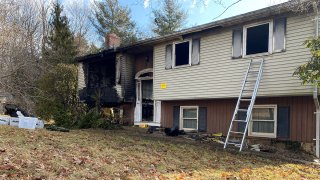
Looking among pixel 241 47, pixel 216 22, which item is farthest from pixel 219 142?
pixel 216 22

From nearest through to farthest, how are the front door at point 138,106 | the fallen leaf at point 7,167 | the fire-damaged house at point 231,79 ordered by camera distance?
the fallen leaf at point 7,167, the fire-damaged house at point 231,79, the front door at point 138,106

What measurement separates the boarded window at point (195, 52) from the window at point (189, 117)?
2.41 meters

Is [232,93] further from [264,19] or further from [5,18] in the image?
[5,18]

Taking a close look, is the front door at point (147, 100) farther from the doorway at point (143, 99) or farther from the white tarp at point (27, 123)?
the white tarp at point (27, 123)

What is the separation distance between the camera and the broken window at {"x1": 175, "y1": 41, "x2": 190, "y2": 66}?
15336 mm

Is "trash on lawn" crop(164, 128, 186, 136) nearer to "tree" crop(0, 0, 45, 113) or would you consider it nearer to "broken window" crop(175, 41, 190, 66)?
"broken window" crop(175, 41, 190, 66)

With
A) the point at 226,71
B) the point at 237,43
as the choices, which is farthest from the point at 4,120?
the point at 237,43

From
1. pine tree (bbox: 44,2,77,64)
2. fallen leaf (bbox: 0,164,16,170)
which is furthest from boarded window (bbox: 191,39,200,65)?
pine tree (bbox: 44,2,77,64)

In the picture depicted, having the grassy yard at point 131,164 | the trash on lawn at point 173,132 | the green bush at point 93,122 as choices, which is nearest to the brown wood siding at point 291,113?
the trash on lawn at point 173,132

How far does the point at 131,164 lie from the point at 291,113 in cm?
747

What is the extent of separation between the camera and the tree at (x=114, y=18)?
4006 centimetres

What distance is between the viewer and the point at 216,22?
13.4 meters

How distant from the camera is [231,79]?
13.1 meters

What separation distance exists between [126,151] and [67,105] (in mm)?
9775
